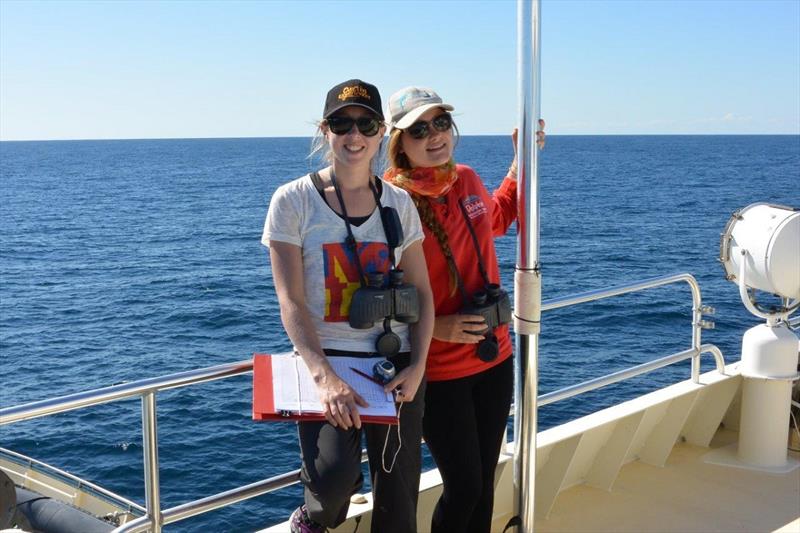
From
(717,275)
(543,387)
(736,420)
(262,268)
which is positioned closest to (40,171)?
(262,268)

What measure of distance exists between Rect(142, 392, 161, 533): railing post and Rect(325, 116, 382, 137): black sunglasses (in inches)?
35.8

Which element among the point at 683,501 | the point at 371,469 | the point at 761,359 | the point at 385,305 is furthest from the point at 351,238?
the point at 761,359

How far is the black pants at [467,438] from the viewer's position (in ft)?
9.50

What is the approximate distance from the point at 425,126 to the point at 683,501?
2.25 meters

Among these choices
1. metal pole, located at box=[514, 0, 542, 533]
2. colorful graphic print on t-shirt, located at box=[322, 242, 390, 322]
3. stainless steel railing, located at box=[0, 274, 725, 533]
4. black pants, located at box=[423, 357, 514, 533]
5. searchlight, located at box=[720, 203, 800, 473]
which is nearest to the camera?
stainless steel railing, located at box=[0, 274, 725, 533]

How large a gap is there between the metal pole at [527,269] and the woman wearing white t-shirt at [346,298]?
41cm

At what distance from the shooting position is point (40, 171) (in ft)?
Answer: 372

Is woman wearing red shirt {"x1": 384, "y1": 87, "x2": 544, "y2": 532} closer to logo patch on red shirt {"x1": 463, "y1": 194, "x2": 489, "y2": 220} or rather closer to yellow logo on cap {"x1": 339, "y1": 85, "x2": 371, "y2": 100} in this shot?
logo patch on red shirt {"x1": 463, "y1": 194, "x2": 489, "y2": 220}

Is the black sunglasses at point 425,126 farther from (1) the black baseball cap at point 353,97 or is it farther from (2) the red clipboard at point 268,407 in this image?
(2) the red clipboard at point 268,407

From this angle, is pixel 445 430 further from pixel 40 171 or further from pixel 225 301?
pixel 40 171

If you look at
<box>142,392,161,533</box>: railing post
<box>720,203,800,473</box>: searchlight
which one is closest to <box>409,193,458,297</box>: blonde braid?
<box>142,392,161,533</box>: railing post

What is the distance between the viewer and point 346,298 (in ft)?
8.54

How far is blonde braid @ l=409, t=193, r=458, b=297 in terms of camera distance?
2.88 m

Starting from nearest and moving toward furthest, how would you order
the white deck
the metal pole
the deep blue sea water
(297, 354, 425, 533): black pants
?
(297, 354, 425, 533): black pants → the metal pole → the white deck → the deep blue sea water
